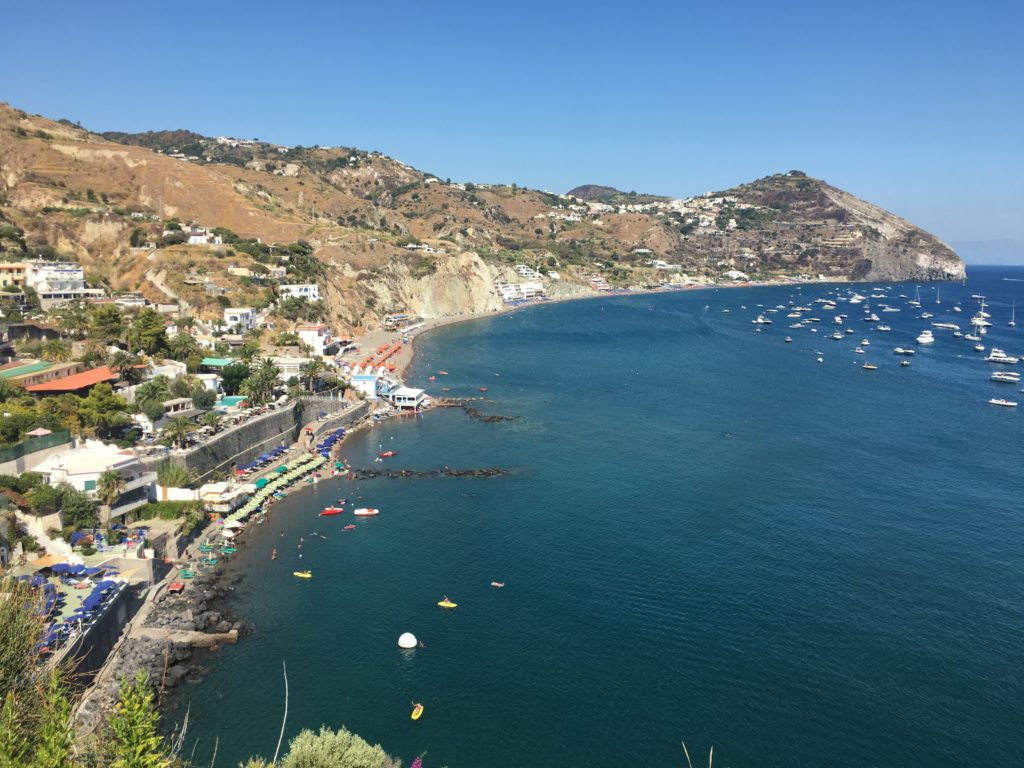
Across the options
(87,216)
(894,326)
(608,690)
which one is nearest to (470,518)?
(608,690)

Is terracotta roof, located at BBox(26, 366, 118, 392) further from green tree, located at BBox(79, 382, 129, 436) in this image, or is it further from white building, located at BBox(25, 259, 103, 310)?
white building, located at BBox(25, 259, 103, 310)

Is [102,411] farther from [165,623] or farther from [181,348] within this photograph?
[165,623]

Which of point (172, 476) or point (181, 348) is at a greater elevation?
point (181, 348)

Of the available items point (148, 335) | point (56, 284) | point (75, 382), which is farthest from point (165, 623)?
point (56, 284)

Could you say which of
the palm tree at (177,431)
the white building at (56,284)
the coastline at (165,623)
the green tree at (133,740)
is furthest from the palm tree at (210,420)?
the green tree at (133,740)

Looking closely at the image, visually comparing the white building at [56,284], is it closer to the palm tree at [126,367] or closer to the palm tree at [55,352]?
the palm tree at [55,352]

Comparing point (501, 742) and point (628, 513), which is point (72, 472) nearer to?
point (501, 742)
